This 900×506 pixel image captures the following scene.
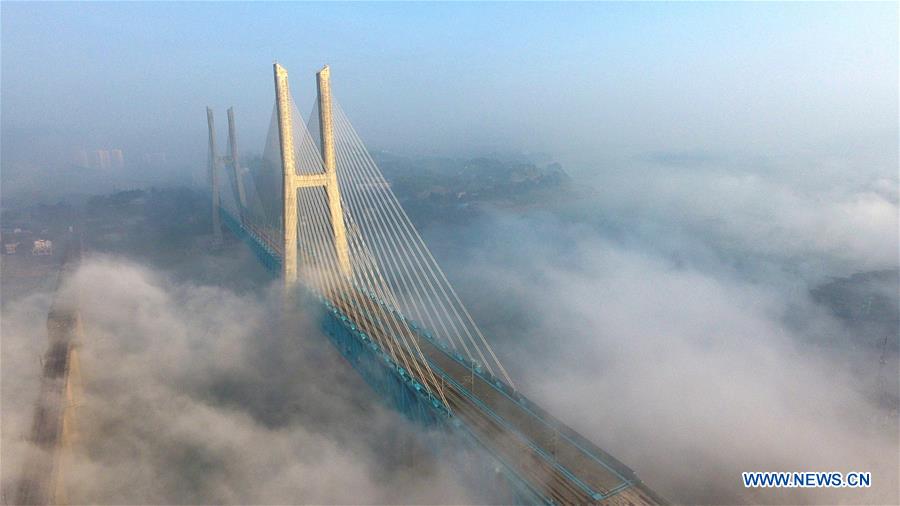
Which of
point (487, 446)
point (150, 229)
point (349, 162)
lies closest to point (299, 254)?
point (349, 162)

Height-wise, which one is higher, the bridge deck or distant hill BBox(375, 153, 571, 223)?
distant hill BBox(375, 153, 571, 223)

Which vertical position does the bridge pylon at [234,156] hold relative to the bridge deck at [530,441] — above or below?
above

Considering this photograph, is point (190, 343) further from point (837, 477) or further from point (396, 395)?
point (837, 477)

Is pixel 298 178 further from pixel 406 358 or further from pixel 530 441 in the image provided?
pixel 530 441

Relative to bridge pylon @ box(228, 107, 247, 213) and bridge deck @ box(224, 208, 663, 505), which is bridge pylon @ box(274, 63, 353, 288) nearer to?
bridge deck @ box(224, 208, 663, 505)

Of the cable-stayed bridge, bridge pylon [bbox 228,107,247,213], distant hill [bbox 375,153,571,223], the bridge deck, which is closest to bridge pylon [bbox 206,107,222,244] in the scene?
bridge pylon [bbox 228,107,247,213]

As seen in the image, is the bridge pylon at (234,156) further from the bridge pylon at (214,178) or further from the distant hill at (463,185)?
the distant hill at (463,185)

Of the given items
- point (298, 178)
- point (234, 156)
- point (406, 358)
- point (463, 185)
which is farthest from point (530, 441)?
point (463, 185)

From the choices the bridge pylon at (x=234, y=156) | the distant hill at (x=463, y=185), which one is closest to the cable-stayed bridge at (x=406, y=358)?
the bridge pylon at (x=234, y=156)
